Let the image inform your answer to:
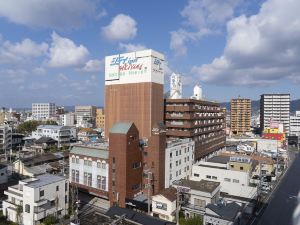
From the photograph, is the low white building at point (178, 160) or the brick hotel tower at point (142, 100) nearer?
the brick hotel tower at point (142, 100)

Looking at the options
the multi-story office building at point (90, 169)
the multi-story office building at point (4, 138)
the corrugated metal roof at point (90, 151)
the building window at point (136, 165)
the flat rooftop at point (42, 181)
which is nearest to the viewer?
the flat rooftop at point (42, 181)

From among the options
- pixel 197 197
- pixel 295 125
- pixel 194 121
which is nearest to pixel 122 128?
pixel 197 197

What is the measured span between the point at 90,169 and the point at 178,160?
66.0 feet

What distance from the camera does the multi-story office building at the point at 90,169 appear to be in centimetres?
5631

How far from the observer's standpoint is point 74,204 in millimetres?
51781

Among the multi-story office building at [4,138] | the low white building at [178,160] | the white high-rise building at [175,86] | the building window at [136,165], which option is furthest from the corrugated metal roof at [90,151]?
the multi-story office building at [4,138]

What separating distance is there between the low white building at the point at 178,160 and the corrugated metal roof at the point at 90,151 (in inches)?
523

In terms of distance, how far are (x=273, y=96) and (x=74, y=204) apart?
16066 cm

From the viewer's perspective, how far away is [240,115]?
179250mm

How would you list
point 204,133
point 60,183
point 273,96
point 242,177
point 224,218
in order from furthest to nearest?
point 273,96, point 204,133, point 242,177, point 60,183, point 224,218

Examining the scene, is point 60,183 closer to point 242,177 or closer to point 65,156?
point 242,177

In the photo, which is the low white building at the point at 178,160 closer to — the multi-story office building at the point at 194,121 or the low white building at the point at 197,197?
the multi-story office building at the point at 194,121

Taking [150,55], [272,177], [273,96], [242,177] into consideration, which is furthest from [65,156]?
[273,96]

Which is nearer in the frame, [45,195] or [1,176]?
[45,195]
